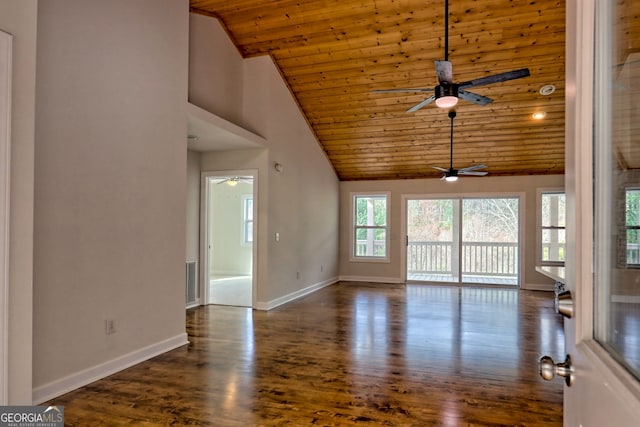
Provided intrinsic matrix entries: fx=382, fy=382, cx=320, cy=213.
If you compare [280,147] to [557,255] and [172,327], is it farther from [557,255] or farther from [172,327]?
[557,255]

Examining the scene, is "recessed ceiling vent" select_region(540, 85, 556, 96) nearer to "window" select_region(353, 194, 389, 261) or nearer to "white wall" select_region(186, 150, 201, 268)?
"window" select_region(353, 194, 389, 261)

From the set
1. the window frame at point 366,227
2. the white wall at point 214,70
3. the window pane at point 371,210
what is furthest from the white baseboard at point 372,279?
the white wall at point 214,70

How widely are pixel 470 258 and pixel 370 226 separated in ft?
8.63

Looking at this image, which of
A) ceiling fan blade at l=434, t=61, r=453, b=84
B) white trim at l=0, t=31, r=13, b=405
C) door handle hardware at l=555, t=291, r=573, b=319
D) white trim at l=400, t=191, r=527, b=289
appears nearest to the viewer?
door handle hardware at l=555, t=291, r=573, b=319

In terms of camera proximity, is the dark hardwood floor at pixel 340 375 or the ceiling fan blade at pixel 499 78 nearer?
the dark hardwood floor at pixel 340 375

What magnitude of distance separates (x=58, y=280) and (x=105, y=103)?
55.7 inches

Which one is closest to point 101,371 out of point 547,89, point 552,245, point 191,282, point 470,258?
point 191,282

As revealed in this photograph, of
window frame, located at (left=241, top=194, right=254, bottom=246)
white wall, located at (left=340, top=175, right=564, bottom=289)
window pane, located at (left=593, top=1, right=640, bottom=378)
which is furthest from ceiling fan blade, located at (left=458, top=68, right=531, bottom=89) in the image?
window frame, located at (left=241, top=194, right=254, bottom=246)

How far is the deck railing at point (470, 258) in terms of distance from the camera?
8.95 metres

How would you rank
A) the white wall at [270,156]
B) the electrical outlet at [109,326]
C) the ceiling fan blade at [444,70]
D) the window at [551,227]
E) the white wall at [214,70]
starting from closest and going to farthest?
1. the electrical outlet at [109,326]
2. the ceiling fan blade at [444,70]
3. the white wall at [214,70]
4. the white wall at [270,156]
5. the window at [551,227]

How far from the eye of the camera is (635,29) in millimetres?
682

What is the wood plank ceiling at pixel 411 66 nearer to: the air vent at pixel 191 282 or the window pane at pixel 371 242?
the window pane at pixel 371 242

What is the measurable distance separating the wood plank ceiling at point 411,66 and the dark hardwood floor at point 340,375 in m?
3.12

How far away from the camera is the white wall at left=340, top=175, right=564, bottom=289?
7.66 m
